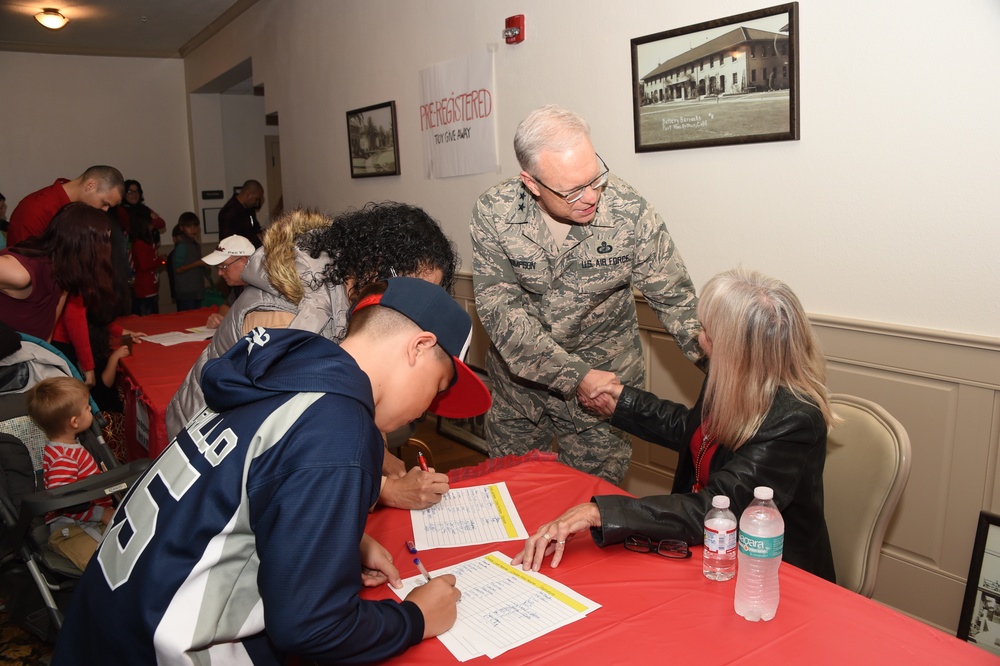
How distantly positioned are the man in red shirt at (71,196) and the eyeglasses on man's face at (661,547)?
13.5ft

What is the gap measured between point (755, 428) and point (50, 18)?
8.14 meters

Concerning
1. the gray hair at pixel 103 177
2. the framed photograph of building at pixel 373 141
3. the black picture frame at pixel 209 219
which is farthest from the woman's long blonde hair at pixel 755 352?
the black picture frame at pixel 209 219

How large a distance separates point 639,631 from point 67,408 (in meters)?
2.30

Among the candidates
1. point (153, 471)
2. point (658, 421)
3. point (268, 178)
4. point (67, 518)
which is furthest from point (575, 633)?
point (268, 178)

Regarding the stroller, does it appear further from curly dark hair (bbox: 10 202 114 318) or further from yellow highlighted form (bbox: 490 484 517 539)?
yellow highlighted form (bbox: 490 484 517 539)

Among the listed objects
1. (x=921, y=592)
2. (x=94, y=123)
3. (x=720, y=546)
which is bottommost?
(x=921, y=592)

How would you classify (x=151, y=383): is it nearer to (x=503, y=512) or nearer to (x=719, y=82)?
(x=503, y=512)

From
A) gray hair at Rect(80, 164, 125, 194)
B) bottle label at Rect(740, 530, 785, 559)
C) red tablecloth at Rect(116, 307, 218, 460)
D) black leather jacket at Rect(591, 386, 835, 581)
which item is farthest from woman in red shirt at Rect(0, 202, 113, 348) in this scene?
bottle label at Rect(740, 530, 785, 559)

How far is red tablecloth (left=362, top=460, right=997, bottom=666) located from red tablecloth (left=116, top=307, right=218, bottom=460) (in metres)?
1.89

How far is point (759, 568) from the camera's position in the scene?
1.27 m

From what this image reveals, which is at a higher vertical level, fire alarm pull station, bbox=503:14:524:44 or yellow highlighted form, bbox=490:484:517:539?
fire alarm pull station, bbox=503:14:524:44

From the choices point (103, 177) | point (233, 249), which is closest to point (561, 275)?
point (233, 249)

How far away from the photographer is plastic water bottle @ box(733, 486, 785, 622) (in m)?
1.26

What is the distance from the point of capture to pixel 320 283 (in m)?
2.00
